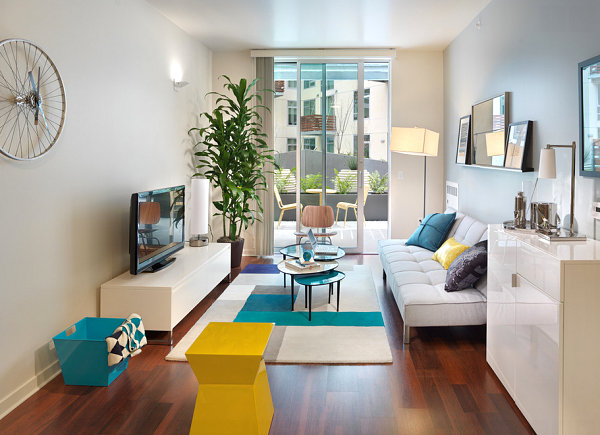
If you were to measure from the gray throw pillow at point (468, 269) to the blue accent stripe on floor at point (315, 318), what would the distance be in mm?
680

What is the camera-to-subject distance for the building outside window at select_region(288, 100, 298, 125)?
6629 millimetres

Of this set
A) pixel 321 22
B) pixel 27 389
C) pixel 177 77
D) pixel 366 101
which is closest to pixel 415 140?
pixel 366 101

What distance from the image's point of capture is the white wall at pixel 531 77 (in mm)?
2750

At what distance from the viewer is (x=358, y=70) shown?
6555 mm

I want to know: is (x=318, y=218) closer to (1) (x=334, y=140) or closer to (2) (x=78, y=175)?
(1) (x=334, y=140)

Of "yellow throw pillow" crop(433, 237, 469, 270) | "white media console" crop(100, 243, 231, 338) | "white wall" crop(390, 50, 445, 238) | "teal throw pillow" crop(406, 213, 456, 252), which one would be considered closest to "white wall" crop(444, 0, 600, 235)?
"teal throw pillow" crop(406, 213, 456, 252)

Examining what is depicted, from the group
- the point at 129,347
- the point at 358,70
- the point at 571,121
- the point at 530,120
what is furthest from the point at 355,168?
the point at 129,347

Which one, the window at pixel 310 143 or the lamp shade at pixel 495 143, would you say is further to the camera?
the window at pixel 310 143

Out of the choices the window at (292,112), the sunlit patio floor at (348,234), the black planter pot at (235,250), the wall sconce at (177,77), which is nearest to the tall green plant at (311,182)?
the sunlit patio floor at (348,234)

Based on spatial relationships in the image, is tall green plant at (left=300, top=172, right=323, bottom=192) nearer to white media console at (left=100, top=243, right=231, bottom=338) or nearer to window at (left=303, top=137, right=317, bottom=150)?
window at (left=303, top=137, right=317, bottom=150)

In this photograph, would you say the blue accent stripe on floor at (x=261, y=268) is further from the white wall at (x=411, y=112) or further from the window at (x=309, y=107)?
the window at (x=309, y=107)

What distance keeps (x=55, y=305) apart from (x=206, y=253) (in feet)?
5.64

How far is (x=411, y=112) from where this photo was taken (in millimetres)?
6477

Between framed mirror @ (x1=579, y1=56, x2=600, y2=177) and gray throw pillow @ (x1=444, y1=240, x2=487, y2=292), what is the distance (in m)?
0.91
